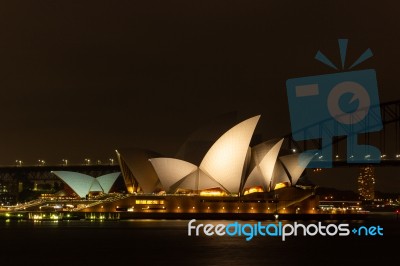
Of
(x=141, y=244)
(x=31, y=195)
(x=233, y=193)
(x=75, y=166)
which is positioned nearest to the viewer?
(x=141, y=244)

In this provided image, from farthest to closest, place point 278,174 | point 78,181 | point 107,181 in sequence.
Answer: point 107,181 < point 78,181 < point 278,174

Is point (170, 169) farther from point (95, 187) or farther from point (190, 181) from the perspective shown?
point (95, 187)

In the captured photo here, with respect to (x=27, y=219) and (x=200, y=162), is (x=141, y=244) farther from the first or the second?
(x=27, y=219)

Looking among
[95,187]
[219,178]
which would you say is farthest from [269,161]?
[95,187]

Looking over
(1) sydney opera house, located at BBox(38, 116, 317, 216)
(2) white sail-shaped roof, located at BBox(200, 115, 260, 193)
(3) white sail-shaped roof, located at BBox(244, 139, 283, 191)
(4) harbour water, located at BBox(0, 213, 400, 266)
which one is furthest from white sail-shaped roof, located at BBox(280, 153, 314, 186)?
(4) harbour water, located at BBox(0, 213, 400, 266)

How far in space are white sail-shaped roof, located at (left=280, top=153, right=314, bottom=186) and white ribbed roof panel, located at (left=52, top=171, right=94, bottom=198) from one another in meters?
39.8

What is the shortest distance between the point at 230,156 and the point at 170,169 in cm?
935

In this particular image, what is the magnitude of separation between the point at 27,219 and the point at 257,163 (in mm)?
33134

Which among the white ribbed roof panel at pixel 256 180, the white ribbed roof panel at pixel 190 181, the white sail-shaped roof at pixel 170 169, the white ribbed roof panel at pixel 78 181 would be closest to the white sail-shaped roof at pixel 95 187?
the white ribbed roof panel at pixel 78 181

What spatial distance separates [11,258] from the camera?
2147 inches

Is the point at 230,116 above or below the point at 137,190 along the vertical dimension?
above

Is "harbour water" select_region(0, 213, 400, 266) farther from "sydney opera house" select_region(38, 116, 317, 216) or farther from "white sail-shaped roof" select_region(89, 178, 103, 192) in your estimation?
"white sail-shaped roof" select_region(89, 178, 103, 192)

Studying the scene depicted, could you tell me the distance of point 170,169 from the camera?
108 meters

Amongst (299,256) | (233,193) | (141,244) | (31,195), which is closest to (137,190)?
(233,193)
